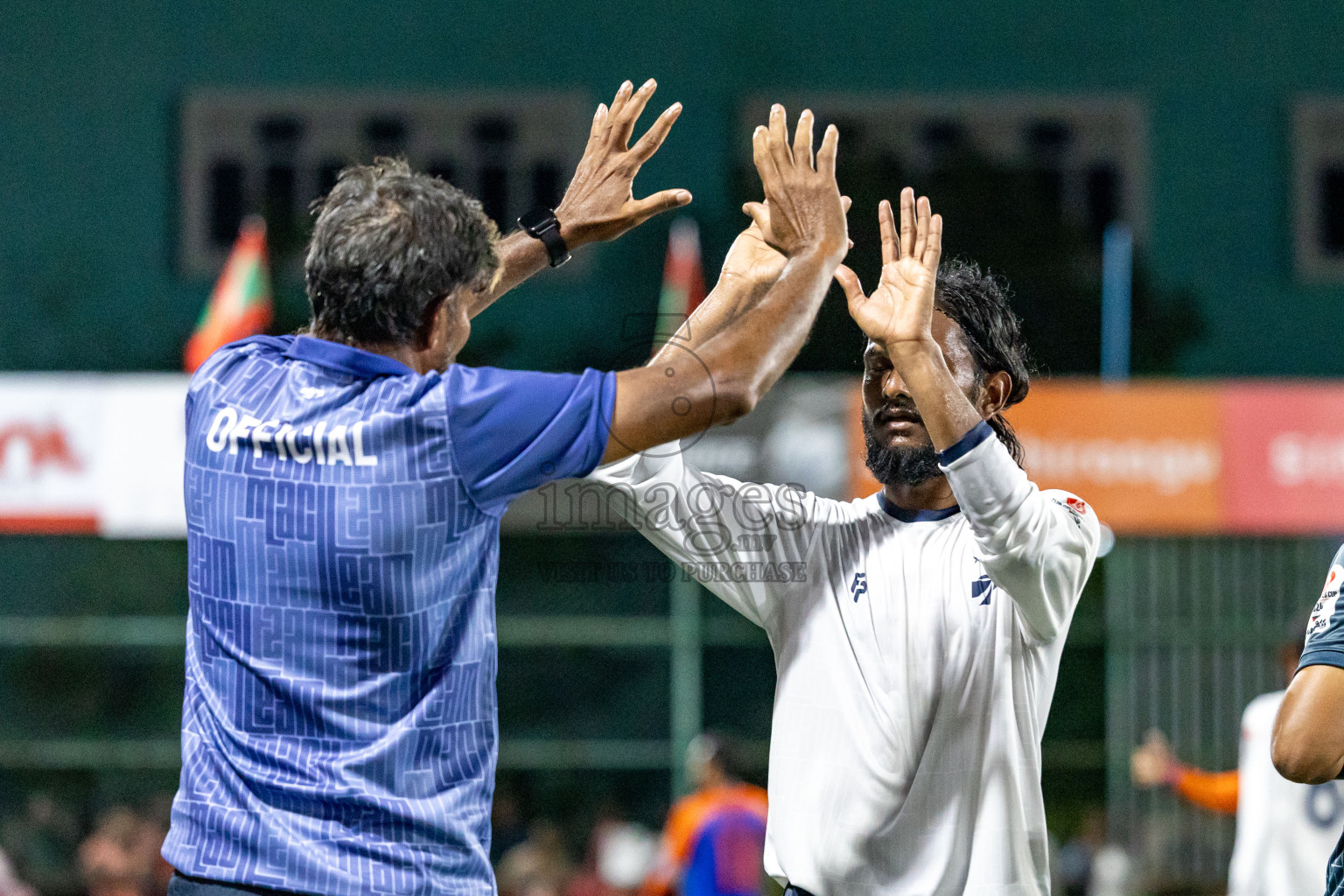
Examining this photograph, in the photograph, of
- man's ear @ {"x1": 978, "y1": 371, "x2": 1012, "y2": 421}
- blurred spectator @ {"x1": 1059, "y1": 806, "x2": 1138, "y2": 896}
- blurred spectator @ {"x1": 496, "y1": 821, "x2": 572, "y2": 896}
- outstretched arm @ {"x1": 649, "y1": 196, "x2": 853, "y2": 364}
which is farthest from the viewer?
blurred spectator @ {"x1": 1059, "y1": 806, "x2": 1138, "y2": 896}

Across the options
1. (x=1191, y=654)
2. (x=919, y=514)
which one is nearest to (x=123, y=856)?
(x=919, y=514)

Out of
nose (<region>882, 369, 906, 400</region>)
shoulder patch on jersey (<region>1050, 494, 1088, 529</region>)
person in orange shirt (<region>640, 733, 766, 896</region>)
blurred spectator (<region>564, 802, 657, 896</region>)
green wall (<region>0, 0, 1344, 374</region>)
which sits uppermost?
green wall (<region>0, 0, 1344, 374</region>)

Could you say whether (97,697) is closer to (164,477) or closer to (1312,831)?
(164,477)

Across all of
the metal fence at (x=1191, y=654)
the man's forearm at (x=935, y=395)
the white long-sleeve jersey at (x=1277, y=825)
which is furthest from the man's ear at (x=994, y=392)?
Answer: the metal fence at (x=1191, y=654)

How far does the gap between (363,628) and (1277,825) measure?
13.5ft

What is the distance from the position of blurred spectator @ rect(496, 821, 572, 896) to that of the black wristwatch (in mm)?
8538

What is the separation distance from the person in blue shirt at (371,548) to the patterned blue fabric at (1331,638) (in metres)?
1.05

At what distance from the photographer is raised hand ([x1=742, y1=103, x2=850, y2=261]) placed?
2.78 metres

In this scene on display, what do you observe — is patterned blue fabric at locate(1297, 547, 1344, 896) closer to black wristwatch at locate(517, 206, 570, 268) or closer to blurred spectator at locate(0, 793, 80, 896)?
black wristwatch at locate(517, 206, 570, 268)

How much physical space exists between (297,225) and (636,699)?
7.01m

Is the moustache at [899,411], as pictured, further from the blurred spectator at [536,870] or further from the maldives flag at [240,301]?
the maldives flag at [240,301]

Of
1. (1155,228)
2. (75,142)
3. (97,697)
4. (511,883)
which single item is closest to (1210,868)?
(511,883)

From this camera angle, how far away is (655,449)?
3.09m

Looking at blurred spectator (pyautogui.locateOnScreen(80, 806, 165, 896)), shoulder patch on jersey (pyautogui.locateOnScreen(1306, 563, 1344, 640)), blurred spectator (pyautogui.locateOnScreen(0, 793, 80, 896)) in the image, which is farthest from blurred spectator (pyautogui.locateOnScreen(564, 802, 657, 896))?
shoulder patch on jersey (pyautogui.locateOnScreen(1306, 563, 1344, 640))
